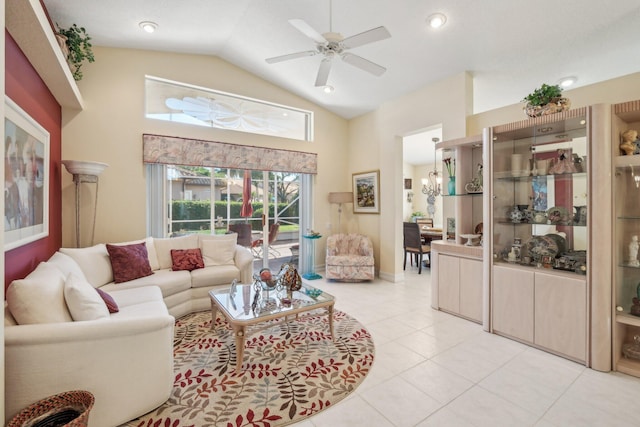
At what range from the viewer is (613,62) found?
3.27 meters

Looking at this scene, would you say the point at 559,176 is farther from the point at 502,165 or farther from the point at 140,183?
the point at 140,183

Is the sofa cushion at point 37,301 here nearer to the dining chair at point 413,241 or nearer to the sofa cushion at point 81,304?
the sofa cushion at point 81,304

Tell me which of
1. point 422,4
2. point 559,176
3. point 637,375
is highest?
point 422,4

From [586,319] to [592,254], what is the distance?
55 cm

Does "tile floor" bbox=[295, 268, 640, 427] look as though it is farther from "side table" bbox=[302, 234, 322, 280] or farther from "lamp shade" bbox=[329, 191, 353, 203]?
"lamp shade" bbox=[329, 191, 353, 203]

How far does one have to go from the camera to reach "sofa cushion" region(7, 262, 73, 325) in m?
1.67

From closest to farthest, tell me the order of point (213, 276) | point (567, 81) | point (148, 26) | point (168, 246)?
point (148, 26), point (213, 276), point (567, 81), point (168, 246)

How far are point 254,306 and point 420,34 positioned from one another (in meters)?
3.49

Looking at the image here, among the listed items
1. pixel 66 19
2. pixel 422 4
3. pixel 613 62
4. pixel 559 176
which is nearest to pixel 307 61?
pixel 422 4

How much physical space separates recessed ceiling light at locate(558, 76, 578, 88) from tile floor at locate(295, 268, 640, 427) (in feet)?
11.0

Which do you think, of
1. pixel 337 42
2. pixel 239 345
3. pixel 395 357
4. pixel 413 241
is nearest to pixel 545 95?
pixel 337 42

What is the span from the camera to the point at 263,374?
2293mm

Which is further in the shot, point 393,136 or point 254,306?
point 393,136

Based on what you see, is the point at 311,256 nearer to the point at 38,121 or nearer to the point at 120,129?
the point at 120,129
